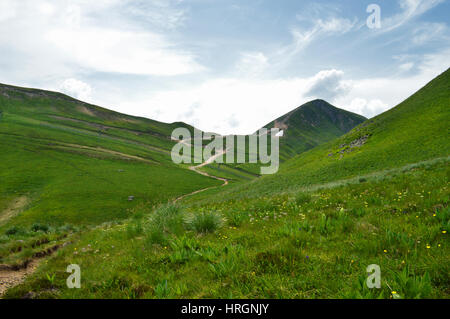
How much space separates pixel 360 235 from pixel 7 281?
28.3 feet

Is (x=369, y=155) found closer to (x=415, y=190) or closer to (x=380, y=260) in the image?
(x=415, y=190)

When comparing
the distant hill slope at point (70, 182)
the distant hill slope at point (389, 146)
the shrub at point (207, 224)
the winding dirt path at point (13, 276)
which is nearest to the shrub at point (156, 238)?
the shrub at point (207, 224)

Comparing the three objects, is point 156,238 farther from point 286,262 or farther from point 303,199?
point 303,199

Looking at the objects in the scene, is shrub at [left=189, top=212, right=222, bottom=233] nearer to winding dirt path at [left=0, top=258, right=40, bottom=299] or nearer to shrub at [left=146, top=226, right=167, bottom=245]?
shrub at [left=146, top=226, right=167, bottom=245]

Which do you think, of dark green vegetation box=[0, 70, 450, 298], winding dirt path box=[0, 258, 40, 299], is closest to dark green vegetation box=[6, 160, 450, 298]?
dark green vegetation box=[0, 70, 450, 298]

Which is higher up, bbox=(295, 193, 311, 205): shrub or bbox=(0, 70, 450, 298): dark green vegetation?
bbox=(295, 193, 311, 205): shrub

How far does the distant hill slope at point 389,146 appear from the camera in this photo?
1464 inches

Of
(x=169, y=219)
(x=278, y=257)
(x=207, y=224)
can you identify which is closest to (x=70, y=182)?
(x=169, y=219)

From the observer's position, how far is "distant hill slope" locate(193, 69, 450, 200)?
122 feet

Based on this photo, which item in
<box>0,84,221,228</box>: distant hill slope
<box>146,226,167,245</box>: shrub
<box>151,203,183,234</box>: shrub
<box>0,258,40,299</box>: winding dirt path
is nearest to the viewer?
<box>0,258,40,299</box>: winding dirt path

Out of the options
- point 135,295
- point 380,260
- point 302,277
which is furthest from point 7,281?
point 380,260

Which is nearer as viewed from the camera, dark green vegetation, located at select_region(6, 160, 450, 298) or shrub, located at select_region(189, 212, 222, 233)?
dark green vegetation, located at select_region(6, 160, 450, 298)

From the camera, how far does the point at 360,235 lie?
15.3 ft

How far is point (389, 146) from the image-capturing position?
4544 cm
